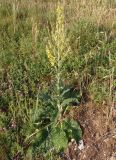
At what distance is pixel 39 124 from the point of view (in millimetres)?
4316

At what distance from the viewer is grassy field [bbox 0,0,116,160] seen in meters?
4.09

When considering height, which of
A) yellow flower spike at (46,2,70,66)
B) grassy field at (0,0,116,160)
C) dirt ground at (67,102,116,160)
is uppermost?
yellow flower spike at (46,2,70,66)

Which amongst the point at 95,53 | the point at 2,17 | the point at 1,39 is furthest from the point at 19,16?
the point at 95,53

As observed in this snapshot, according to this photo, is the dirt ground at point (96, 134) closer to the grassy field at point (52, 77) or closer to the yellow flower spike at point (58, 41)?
the grassy field at point (52, 77)

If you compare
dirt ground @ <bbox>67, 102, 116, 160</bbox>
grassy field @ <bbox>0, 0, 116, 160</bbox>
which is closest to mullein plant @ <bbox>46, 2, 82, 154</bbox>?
grassy field @ <bbox>0, 0, 116, 160</bbox>

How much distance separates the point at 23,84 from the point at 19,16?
2862 mm

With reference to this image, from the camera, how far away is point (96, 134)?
4.24 m

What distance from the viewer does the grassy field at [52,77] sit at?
13.4 feet

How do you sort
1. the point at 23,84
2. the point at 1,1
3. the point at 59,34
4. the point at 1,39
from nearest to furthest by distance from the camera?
the point at 59,34
the point at 23,84
the point at 1,39
the point at 1,1

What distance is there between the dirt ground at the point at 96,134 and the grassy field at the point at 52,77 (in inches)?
3.7

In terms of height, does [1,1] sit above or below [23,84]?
above

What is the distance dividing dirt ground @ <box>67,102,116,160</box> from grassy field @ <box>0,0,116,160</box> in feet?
0.31

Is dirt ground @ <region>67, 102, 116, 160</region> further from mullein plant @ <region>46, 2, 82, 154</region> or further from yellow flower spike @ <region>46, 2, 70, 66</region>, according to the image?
yellow flower spike @ <region>46, 2, 70, 66</region>

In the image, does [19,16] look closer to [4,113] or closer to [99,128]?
[4,113]
